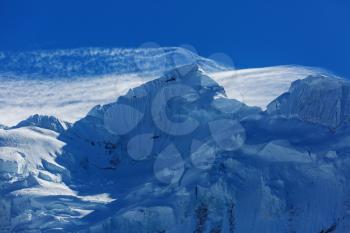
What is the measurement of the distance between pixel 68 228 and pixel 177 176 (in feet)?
45.8

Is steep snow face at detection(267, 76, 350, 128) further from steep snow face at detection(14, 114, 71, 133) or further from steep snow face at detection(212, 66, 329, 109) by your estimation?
steep snow face at detection(14, 114, 71, 133)

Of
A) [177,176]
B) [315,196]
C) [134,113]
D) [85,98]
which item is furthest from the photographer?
[85,98]

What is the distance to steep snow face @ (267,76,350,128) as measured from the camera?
115000 mm

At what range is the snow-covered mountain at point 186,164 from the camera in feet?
348

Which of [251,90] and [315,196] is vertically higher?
[251,90]

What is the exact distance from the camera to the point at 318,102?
116 m

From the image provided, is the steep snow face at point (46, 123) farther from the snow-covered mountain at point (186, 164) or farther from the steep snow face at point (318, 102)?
the steep snow face at point (318, 102)

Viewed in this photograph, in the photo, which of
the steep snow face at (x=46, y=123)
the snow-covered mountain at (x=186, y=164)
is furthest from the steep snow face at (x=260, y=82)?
the steep snow face at (x=46, y=123)

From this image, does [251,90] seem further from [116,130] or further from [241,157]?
[241,157]

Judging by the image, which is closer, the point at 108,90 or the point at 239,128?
the point at 239,128

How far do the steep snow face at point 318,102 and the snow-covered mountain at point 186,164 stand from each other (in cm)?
13

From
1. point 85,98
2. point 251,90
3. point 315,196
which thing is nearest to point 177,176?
point 315,196

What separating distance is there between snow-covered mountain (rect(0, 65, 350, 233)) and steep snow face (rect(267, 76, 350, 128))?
0.42 feet

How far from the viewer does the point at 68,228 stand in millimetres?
110250
